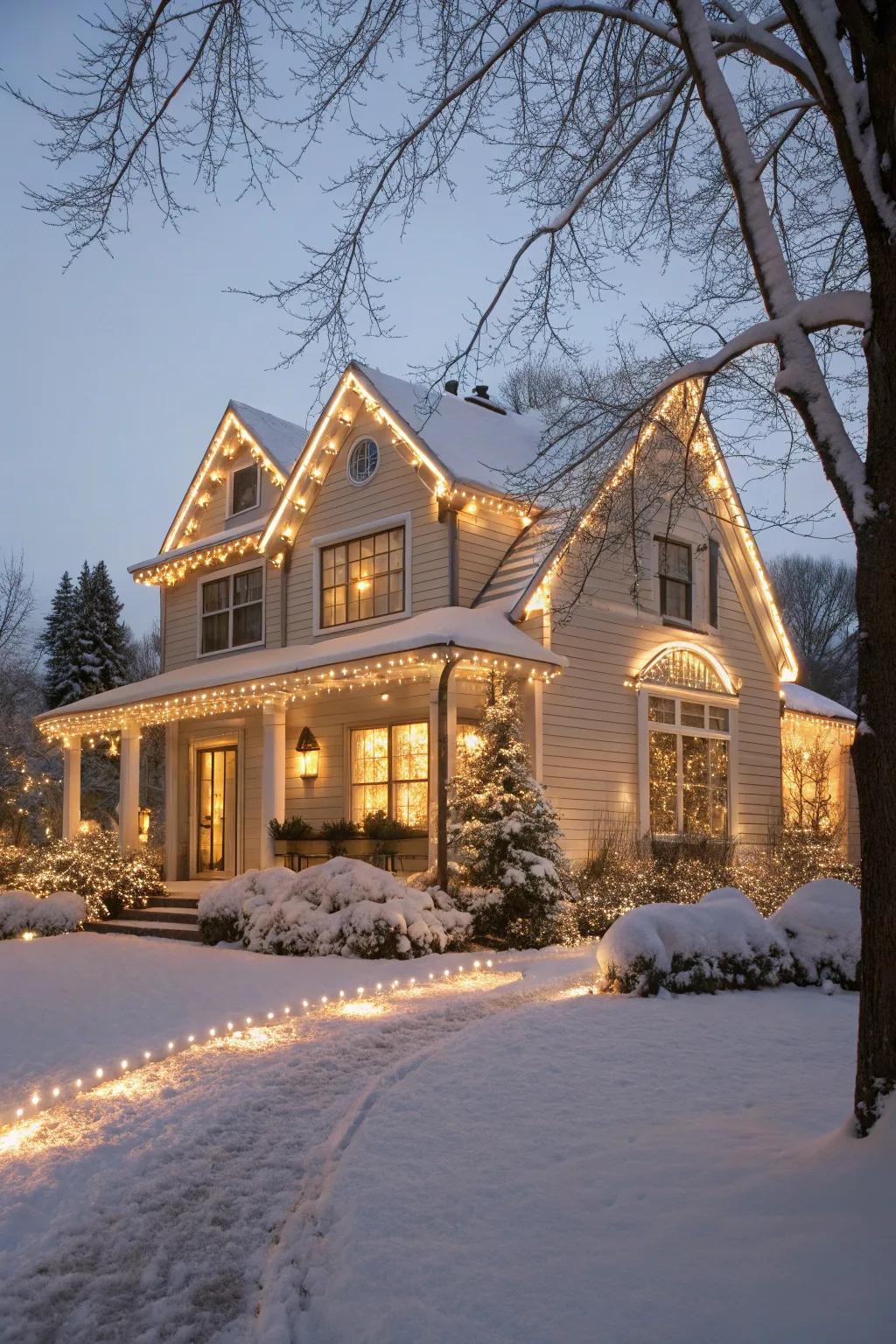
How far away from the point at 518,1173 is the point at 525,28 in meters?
5.97

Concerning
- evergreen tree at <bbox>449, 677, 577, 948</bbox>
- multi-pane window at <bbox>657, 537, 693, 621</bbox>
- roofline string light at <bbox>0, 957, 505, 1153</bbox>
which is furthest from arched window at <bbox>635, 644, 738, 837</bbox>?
roofline string light at <bbox>0, 957, 505, 1153</bbox>

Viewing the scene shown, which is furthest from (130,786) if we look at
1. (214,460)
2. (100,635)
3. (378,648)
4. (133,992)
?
(100,635)

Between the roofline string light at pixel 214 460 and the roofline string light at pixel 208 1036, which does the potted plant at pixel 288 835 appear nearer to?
the roofline string light at pixel 208 1036

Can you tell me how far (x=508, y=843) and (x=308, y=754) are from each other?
526 cm

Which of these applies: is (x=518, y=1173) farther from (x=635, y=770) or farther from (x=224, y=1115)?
(x=635, y=770)

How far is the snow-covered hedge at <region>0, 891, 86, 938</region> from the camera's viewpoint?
14.5m

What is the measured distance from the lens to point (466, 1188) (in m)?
4.27

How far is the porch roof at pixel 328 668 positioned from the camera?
1287 cm

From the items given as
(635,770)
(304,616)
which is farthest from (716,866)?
(304,616)

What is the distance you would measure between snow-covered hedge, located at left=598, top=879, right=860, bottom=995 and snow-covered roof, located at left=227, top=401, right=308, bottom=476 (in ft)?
38.7

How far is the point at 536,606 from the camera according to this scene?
1444 centimetres

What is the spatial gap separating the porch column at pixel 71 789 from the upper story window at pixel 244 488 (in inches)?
194

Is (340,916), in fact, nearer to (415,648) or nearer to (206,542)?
(415,648)

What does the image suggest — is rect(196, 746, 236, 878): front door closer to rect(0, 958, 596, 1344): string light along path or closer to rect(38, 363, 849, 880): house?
rect(38, 363, 849, 880): house
